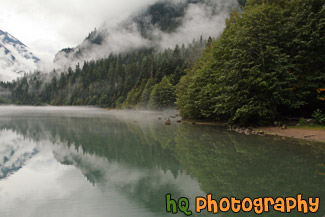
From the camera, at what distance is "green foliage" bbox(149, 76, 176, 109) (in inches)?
3553

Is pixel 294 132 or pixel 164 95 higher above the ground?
pixel 164 95

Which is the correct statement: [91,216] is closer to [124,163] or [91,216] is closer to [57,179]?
[57,179]

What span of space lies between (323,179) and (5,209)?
13.9 meters

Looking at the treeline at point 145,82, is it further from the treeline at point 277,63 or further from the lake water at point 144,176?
the lake water at point 144,176

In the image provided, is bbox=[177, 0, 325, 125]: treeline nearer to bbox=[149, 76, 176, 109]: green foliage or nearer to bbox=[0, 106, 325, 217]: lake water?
bbox=[0, 106, 325, 217]: lake water

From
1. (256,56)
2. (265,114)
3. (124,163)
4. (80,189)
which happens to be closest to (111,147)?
(124,163)

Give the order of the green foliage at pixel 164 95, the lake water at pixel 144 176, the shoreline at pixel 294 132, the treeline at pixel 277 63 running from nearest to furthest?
the lake water at pixel 144 176 → the shoreline at pixel 294 132 → the treeline at pixel 277 63 → the green foliage at pixel 164 95

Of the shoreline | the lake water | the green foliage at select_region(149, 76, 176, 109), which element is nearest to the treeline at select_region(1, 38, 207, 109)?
the green foliage at select_region(149, 76, 176, 109)

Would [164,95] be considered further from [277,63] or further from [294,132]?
[294,132]

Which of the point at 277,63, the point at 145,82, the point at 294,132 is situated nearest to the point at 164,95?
the point at 145,82

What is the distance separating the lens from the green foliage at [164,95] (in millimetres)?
90250

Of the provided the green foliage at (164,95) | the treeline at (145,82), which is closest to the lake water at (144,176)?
the treeline at (145,82)

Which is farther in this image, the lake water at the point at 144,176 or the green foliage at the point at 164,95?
the green foliage at the point at 164,95

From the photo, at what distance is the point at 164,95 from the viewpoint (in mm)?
91562
